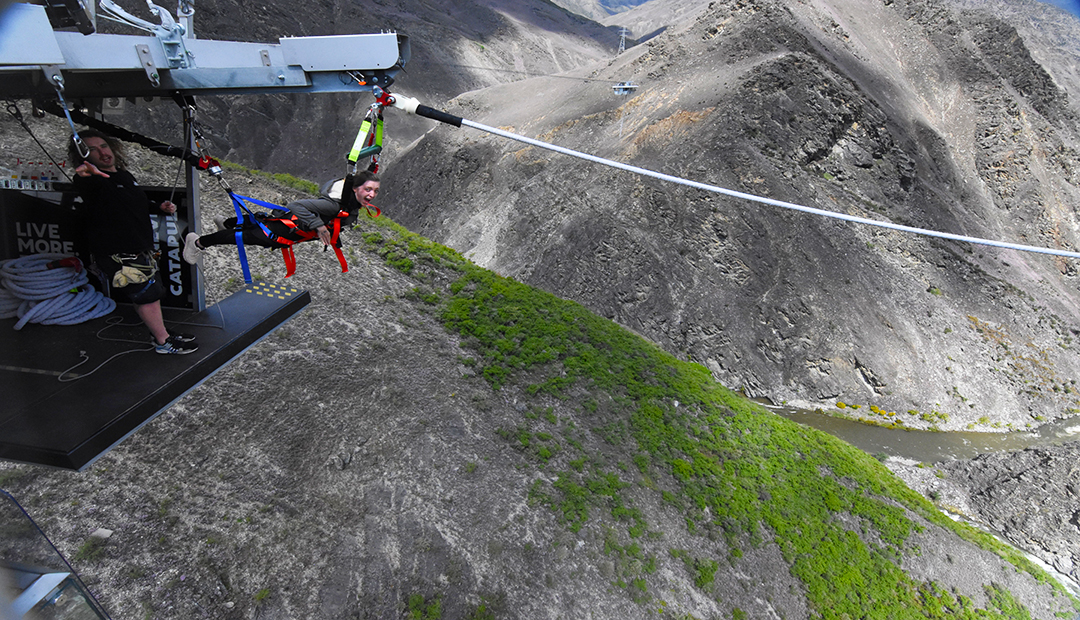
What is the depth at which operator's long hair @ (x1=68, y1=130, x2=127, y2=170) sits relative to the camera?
479cm

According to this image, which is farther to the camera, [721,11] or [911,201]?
[721,11]

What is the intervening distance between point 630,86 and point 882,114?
11.2m

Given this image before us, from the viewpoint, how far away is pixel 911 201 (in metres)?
22.6

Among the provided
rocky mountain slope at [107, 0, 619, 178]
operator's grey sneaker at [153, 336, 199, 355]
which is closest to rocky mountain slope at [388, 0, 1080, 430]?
rocky mountain slope at [107, 0, 619, 178]

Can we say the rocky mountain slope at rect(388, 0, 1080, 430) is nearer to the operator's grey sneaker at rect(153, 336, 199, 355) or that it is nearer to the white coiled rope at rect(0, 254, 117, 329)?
the operator's grey sneaker at rect(153, 336, 199, 355)

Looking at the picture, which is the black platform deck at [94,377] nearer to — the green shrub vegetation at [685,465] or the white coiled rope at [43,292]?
the white coiled rope at [43,292]

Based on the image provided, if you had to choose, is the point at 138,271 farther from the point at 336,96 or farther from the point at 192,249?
the point at 336,96

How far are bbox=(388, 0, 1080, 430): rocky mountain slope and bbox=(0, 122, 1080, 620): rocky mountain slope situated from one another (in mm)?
8875

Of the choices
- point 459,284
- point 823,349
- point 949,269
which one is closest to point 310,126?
point 459,284

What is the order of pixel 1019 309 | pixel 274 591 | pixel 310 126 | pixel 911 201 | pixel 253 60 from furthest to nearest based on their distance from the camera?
pixel 310 126 → pixel 911 201 → pixel 1019 309 → pixel 274 591 → pixel 253 60

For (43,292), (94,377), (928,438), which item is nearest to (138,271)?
(94,377)

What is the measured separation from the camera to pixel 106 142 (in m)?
4.95

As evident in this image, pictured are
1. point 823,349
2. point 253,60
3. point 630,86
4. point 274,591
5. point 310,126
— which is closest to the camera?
point 253,60

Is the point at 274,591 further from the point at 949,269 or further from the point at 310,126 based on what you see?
the point at 310,126
